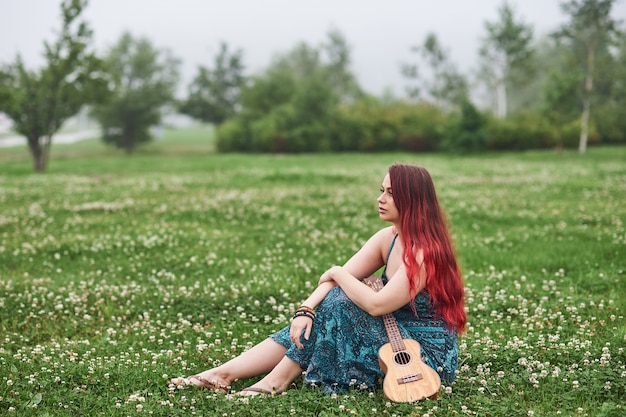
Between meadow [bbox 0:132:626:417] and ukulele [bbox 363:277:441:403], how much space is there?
0.12 meters

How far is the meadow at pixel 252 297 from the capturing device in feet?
17.0

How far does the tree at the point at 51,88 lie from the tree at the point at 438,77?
162 feet

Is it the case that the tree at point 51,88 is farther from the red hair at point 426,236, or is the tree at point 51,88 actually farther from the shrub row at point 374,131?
the red hair at point 426,236

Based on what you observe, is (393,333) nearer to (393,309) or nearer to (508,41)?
(393,309)

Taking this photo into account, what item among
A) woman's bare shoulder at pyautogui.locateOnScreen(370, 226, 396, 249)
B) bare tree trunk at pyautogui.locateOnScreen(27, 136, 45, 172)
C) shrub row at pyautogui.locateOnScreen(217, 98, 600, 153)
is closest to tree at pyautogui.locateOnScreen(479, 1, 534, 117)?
shrub row at pyautogui.locateOnScreen(217, 98, 600, 153)

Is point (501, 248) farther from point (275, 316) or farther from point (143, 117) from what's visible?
point (143, 117)

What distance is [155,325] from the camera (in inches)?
305

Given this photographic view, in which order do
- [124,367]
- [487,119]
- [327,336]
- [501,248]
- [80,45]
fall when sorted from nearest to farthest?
[327,336] < [124,367] < [501,248] < [80,45] < [487,119]

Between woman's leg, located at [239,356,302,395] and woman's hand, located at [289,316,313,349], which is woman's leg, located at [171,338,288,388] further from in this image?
woman's hand, located at [289,316,313,349]

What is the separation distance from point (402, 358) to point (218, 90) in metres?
74.0

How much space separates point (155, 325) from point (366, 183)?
1674cm

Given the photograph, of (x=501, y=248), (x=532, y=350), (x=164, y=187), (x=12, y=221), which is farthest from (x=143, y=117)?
(x=532, y=350)

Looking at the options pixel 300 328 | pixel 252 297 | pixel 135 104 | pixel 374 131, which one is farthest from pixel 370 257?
pixel 135 104

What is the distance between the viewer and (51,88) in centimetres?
3625
